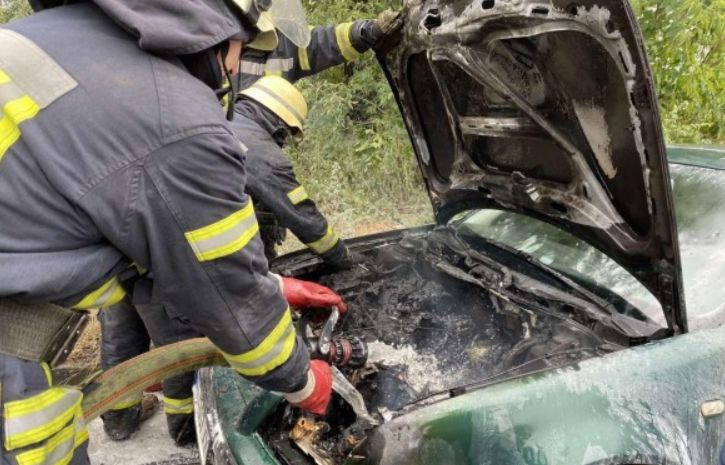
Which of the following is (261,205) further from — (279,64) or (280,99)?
(279,64)

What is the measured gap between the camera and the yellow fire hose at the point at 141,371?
1.78m

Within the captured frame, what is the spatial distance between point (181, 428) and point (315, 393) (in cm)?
138

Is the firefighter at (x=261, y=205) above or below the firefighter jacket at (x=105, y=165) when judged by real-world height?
below

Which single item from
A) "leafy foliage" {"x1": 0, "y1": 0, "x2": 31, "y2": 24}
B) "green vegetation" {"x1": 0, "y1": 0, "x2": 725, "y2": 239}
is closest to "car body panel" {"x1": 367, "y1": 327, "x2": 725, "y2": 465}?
"green vegetation" {"x1": 0, "y1": 0, "x2": 725, "y2": 239}

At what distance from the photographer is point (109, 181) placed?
4.39 feet

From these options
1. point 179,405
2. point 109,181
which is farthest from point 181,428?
point 109,181

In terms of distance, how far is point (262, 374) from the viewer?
1.71m

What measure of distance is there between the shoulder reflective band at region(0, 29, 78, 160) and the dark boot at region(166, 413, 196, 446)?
6.16 ft

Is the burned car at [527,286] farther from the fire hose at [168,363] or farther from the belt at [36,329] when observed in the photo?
the belt at [36,329]

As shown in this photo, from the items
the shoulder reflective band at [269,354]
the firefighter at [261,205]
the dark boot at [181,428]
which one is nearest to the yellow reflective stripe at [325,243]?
the firefighter at [261,205]

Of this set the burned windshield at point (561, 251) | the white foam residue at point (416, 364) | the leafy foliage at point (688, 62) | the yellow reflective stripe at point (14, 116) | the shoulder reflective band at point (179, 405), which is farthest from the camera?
the leafy foliage at point (688, 62)

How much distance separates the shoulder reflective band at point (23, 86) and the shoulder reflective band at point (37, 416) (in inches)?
24.5

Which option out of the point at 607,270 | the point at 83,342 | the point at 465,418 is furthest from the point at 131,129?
the point at 83,342

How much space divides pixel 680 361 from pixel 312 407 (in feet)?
3.69
